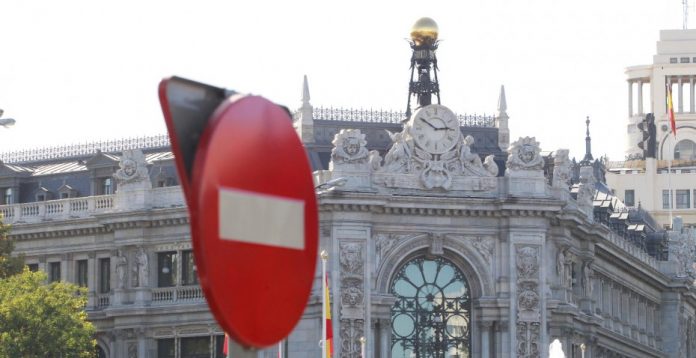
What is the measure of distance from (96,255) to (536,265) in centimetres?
2266

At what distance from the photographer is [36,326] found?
79.8 meters

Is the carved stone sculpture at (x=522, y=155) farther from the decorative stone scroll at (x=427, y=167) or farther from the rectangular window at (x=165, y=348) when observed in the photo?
the rectangular window at (x=165, y=348)

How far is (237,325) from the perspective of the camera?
10375 mm

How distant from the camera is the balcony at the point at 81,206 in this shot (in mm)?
100500

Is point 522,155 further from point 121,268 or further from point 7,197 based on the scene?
point 7,197

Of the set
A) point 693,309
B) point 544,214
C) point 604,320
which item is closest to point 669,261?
point 693,309

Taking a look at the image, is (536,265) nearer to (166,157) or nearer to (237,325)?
(166,157)

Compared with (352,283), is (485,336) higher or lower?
lower

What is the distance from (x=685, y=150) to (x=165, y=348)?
105134 mm

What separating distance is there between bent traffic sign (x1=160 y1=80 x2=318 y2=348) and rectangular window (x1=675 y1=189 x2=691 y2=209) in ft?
578

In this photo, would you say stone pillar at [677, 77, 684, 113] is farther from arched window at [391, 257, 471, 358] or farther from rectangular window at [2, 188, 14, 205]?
arched window at [391, 257, 471, 358]

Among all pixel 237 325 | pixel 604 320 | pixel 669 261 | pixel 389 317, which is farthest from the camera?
pixel 669 261

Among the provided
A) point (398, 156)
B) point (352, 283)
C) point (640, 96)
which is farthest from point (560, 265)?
point (640, 96)

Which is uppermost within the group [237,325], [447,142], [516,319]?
[447,142]
